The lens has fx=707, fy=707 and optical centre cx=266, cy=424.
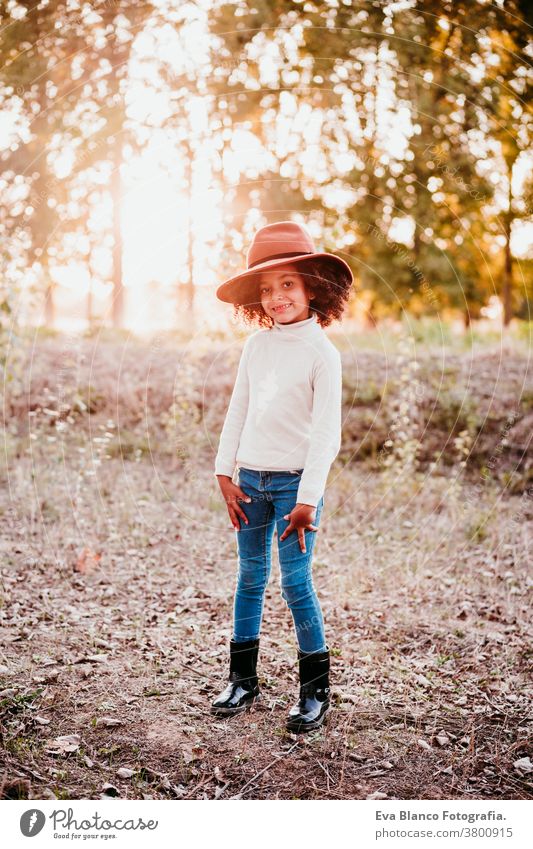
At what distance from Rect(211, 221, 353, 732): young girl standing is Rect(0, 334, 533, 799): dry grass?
0.28 meters

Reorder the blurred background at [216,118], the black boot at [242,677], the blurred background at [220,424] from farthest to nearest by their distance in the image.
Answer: the blurred background at [216,118] < the black boot at [242,677] < the blurred background at [220,424]

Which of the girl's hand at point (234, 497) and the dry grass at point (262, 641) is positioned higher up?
the girl's hand at point (234, 497)

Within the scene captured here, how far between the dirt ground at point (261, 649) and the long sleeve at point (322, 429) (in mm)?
1090

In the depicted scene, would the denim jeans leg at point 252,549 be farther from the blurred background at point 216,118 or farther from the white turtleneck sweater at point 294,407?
the blurred background at point 216,118

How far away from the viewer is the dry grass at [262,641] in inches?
111

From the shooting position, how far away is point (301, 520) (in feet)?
9.50

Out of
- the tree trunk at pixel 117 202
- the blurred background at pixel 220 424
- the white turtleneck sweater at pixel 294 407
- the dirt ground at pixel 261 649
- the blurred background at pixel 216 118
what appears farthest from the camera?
the tree trunk at pixel 117 202

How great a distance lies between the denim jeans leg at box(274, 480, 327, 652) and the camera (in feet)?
9.93

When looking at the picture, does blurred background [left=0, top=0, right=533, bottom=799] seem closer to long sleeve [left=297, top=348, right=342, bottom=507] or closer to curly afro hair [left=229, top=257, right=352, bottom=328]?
long sleeve [left=297, top=348, right=342, bottom=507]

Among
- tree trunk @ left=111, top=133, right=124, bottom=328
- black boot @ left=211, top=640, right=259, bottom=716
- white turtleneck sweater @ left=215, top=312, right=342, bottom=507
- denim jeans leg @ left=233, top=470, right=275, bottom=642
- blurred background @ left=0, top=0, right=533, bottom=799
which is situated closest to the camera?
white turtleneck sweater @ left=215, top=312, right=342, bottom=507

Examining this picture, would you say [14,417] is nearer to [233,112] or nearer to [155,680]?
[233,112]

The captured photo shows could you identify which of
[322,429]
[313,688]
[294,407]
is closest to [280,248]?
[294,407]

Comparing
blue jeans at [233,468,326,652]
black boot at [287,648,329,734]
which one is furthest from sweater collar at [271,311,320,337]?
black boot at [287,648,329,734]

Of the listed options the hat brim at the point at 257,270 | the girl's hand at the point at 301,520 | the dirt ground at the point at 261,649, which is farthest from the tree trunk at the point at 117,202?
the girl's hand at the point at 301,520
